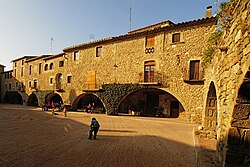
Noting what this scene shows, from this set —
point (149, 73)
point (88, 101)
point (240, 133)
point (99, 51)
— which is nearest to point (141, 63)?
point (149, 73)

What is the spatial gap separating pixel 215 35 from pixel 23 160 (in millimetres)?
8219

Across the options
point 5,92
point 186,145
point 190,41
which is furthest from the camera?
point 5,92

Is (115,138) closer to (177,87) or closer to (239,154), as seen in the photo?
(239,154)

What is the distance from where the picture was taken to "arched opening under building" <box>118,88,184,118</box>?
613 inches

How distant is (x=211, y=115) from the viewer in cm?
700

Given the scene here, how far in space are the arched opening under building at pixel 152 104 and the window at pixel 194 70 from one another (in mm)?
3689

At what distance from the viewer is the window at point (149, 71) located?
562 inches

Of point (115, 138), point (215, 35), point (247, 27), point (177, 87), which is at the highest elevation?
point (215, 35)

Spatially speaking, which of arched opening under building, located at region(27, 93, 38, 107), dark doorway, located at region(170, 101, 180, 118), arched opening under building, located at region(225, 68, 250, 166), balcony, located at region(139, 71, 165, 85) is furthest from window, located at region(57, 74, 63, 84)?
arched opening under building, located at region(225, 68, 250, 166)

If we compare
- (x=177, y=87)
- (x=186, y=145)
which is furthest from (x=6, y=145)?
(x=177, y=87)

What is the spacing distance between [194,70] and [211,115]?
6.43 metres

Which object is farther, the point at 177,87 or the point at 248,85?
the point at 177,87

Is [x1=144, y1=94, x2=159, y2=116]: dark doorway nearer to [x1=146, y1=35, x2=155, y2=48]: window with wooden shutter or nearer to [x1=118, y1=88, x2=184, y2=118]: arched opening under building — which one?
[x1=118, y1=88, x2=184, y2=118]: arched opening under building

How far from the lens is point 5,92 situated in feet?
117
